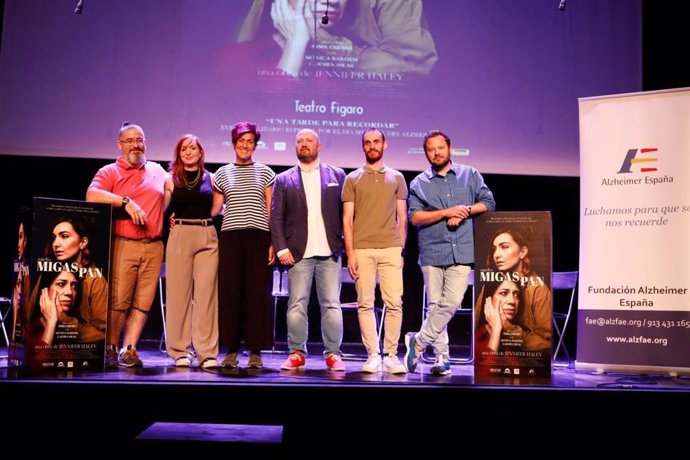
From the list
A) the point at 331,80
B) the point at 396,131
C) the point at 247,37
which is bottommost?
the point at 396,131

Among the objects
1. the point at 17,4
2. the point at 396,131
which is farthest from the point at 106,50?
the point at 396,131

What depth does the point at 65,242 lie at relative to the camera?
12.4 ft

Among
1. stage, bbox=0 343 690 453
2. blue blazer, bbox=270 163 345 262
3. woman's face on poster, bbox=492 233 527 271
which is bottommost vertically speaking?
stage, bbox=0 343 690 453

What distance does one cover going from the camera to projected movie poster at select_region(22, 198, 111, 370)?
3.68 meters

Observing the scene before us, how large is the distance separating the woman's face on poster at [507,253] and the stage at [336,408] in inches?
28.5

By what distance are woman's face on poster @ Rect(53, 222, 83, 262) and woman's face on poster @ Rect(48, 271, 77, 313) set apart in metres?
0.10

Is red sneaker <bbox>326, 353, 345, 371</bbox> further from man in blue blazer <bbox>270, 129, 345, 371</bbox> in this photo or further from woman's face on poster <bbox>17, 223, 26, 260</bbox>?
woman's face on poster <bbox>17, 223, 26, 260</bbox>

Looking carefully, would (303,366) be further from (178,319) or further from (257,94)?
(257,94)

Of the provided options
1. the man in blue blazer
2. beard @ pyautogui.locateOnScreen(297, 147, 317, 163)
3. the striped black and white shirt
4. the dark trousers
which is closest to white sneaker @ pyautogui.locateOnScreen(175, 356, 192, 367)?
the dark trousers

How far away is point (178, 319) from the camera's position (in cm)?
412

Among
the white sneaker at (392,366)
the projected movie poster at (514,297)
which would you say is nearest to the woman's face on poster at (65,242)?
the white sneaker at (392,366)

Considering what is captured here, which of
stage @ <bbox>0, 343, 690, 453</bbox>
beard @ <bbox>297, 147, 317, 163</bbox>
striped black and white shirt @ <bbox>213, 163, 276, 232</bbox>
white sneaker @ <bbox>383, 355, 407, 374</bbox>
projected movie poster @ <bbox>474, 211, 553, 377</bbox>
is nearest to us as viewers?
stage @ <bbox>0, 343, 690, 453</bbox>

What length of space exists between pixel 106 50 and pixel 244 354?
10.2ft

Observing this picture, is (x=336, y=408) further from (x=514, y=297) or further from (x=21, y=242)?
(x=21, y=242)
